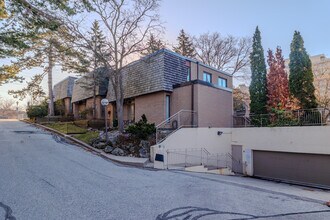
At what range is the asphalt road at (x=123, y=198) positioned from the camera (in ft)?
16.6

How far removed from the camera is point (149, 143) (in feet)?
A: 44.2

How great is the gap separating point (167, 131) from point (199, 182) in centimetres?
561

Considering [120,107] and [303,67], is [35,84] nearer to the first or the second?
[120,107]

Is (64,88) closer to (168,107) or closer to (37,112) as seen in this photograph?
(37,112)

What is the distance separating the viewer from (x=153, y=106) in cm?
1753

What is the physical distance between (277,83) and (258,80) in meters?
1.67

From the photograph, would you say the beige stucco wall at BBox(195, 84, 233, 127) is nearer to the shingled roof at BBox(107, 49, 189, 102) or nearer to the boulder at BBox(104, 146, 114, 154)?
the shingled roof at BBox(107, 49, 189, 102)

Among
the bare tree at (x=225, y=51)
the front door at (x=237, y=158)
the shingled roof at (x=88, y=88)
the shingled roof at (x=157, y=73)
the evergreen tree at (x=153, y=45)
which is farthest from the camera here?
the bare tree at (x=225, y=51)

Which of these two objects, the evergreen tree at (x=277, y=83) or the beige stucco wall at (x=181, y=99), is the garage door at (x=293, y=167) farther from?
the beige stucco wall at (x=181, y=99)

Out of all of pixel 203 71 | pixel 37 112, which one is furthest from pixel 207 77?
pixel 37 112

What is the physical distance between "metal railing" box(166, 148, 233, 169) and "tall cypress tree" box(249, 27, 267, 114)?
6.47m

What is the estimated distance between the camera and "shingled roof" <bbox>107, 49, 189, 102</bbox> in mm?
16562

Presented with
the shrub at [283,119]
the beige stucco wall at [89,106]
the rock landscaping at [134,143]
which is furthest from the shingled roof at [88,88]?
the shrub at [283,119]

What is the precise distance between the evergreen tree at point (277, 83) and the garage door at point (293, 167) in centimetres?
511
